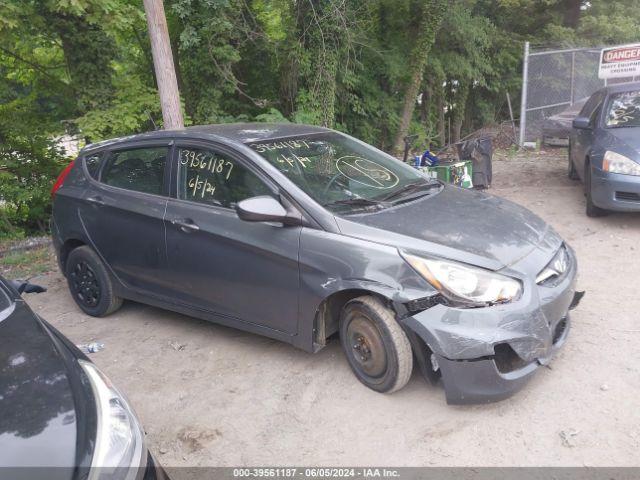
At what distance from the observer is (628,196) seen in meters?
5.94

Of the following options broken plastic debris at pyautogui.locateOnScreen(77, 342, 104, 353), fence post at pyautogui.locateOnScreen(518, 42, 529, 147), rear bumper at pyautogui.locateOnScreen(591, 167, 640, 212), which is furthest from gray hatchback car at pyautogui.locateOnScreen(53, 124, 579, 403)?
fence post at pyautogui.locateOnScreen(518, 42, 529, 147)

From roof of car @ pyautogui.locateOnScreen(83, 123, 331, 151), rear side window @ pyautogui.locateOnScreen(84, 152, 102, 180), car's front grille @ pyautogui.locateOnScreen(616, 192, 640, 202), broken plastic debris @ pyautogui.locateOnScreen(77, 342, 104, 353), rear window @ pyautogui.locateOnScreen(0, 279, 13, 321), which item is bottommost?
broken plastic debris @ pyautogui.locateOnScreen(77, 342, 104, 353)

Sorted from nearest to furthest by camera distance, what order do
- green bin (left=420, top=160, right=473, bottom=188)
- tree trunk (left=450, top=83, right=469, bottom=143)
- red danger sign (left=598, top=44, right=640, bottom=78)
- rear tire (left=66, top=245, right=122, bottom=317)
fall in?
1. rear tire (left=66, top=245, right=122, bottom=317)
2. green bin (left=420, top=160, right=473, bottom=188)
3. red danger sign (left=598, top=44, right=640, bottom=78)
4. tree trunk (left=450, top=83, right=469, bottom=143)

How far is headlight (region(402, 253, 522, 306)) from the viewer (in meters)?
3.01

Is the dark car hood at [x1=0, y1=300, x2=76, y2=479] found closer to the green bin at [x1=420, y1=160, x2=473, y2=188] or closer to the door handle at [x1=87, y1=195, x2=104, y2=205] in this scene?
the door handle at [x1=87, y1=195, x2=104, y2=205]

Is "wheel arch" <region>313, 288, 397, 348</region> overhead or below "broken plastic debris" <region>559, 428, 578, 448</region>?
overhead

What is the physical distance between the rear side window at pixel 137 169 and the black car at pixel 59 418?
2002 millimetres

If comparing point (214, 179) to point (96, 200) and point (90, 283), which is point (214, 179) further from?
point (90, 283)

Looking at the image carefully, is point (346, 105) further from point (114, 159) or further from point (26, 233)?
point (114, 159)

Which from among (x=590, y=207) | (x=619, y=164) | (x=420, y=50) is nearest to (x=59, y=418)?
(x=619, y=164)

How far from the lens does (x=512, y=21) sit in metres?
15.1

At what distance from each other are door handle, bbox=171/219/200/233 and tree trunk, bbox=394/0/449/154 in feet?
28.3

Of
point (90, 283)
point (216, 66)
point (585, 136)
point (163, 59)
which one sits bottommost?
point (90, 283)

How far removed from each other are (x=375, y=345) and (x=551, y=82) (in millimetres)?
11421
